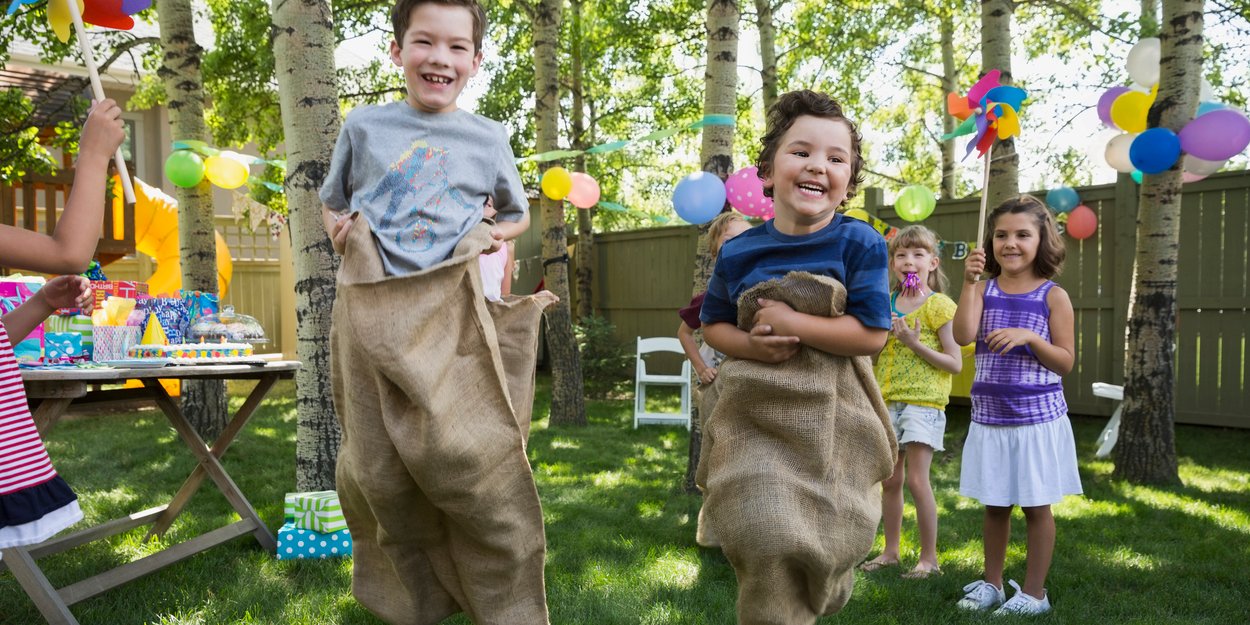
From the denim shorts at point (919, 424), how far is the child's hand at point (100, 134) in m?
2.98

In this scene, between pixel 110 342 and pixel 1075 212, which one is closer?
pixel 110 342

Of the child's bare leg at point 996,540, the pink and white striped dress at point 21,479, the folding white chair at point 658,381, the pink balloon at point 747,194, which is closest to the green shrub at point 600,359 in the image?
the folding white chair at point 658,381

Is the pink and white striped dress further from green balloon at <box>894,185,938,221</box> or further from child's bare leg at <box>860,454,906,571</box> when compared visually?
green balloon at <box>894,185,938,221</box>

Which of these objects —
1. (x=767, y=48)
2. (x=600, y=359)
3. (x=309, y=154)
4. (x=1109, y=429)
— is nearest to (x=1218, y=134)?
(x=1109, y=429)

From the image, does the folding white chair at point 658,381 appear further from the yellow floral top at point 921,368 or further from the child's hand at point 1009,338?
the child's hand at point 1009,338

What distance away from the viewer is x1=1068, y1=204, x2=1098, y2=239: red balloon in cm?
761

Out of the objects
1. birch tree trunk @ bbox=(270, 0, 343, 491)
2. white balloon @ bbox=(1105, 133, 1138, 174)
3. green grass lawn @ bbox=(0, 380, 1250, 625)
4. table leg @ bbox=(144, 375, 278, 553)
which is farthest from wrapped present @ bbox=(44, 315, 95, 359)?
white balloon @ bbox=(1105, 133, 1138, 174)

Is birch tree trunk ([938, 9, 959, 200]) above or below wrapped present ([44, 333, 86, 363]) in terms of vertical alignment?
above

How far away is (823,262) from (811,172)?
210 millimetres

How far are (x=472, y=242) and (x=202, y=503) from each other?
12.5ft

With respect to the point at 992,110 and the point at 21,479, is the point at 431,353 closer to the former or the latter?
the point at 21,479

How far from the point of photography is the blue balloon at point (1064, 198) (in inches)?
300

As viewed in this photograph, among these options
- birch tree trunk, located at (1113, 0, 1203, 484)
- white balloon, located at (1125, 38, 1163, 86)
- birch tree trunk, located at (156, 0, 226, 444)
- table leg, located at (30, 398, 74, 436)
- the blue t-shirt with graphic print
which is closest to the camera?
the blue t-shirt with graphic print

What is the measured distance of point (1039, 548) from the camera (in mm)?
3197
